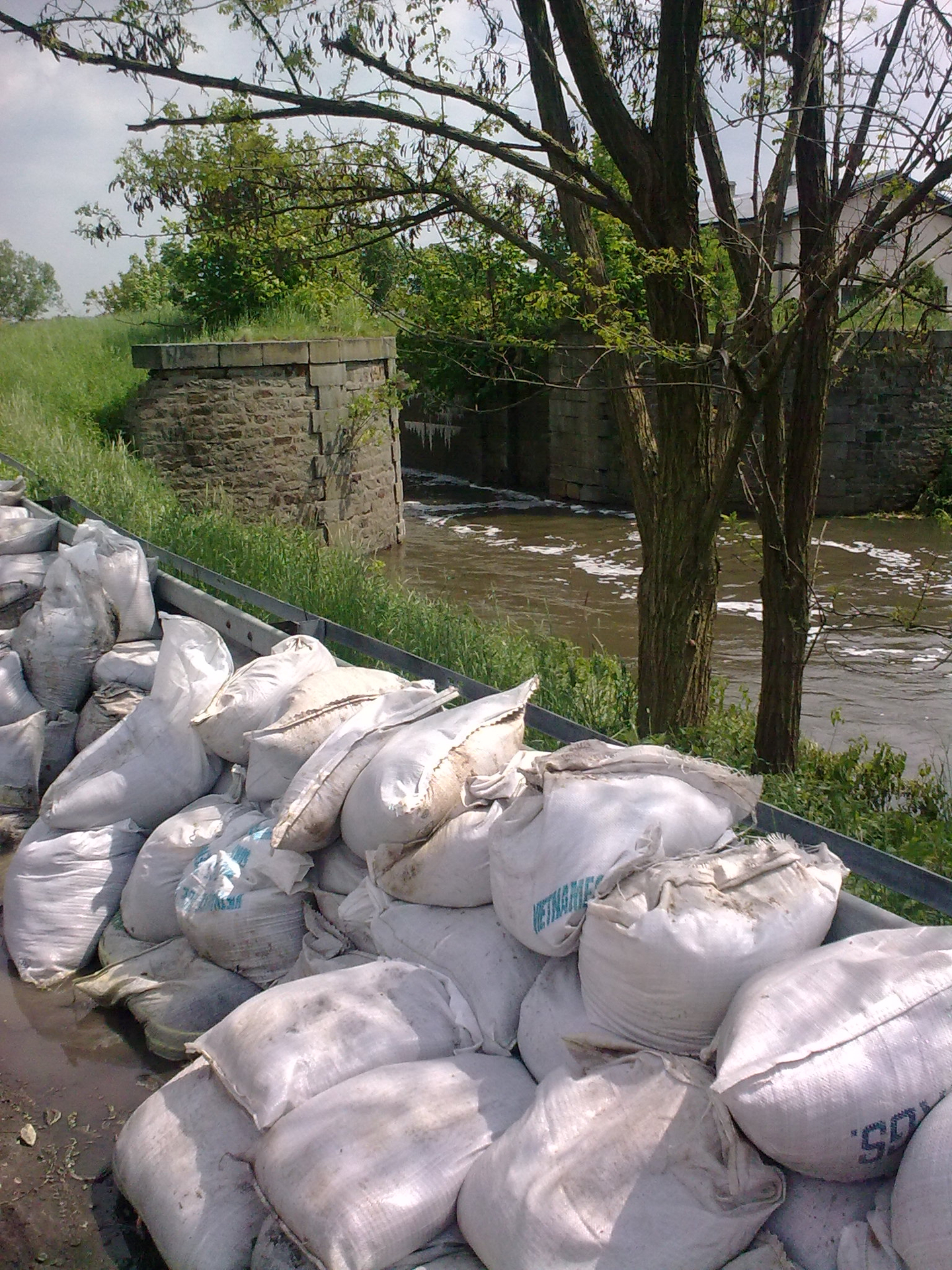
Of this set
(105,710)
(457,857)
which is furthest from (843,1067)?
(105,710)

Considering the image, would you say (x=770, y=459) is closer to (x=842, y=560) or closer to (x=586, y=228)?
(x=586, y=228)

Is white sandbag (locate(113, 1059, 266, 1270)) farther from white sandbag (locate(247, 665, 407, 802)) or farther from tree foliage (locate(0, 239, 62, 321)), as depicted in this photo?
tree foliage (locate(0, 239, 62, 321))

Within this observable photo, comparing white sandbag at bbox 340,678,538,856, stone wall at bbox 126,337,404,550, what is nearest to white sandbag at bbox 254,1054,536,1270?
white sandbag at bbox 340,678,538,856

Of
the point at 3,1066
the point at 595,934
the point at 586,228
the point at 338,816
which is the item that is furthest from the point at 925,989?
the point at 586,228

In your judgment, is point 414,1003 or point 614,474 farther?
point 614,474

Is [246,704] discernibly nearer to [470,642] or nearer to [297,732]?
[297,732]

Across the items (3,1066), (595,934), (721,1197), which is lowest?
(3,1066)

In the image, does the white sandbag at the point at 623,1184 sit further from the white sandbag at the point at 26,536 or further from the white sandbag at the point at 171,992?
the white sandbag at the point at 26,536

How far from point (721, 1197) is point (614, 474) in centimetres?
1800

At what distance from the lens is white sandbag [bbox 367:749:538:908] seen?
2.18m

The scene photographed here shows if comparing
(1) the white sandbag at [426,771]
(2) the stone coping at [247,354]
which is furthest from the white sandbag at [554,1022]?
(2) the stone coping at [247,354]

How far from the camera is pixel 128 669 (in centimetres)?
380

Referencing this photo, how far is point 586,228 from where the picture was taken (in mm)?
5348

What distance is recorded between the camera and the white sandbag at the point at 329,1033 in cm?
180
